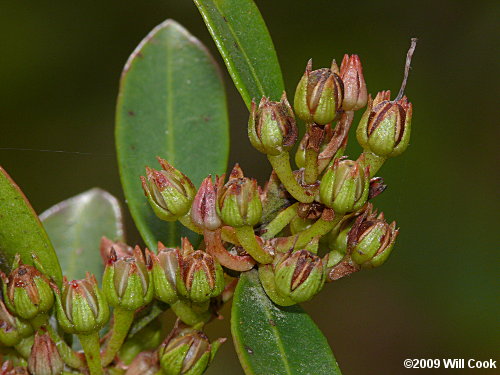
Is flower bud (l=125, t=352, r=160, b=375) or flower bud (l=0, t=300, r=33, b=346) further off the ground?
flower bud (l=0, t=300, r=33, b=346)

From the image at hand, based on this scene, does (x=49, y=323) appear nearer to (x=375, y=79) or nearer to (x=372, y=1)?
(x=375, y=79)

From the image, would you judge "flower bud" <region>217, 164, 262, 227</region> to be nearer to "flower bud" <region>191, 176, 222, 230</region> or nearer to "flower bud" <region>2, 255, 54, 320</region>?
"flower bud" <region>191, 176, 222, 230</region>

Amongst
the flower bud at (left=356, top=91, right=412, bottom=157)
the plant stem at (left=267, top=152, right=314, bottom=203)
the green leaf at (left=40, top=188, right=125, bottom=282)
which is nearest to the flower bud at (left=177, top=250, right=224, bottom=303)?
the plant stem at (left=267, top=152, right=314, bottom=203)

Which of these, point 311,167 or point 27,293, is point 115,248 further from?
point 311,167

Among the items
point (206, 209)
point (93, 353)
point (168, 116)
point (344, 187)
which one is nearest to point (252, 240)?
point (206, 209)

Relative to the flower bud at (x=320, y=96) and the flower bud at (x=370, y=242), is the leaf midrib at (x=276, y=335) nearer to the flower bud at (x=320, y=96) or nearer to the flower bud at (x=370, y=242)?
the flower bud at (x=370, y=242)

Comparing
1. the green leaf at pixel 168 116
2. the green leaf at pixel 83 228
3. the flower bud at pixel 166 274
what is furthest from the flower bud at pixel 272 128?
the green leaf at pixel 83 228
